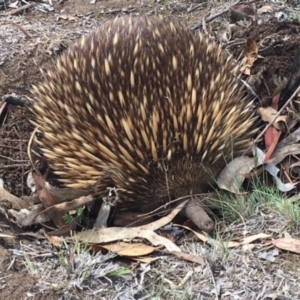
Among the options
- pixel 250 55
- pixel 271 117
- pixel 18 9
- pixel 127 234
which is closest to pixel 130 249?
pixel 127 234

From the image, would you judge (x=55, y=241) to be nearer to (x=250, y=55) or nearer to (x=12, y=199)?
(x=12, y=199)

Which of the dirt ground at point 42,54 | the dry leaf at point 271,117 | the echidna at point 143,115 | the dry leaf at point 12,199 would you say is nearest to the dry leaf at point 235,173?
the echidna at point 143,115

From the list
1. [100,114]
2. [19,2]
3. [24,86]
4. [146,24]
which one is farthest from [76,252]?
[19,2]

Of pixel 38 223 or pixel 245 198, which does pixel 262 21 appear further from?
pixel 38 223

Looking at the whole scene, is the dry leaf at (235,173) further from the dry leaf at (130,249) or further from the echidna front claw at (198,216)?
the dry leaf at (130,249)

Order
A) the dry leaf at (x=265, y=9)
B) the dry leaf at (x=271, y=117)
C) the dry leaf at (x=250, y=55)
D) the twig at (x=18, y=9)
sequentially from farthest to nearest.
→ the twig at (x=18, y=9), the dry leaf at (x=265, y=9), the dry leaf at (x=250, y=55), the dry leaf at (x=271, y=117)

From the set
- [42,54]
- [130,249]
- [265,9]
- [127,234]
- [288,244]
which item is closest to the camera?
[288,244]
